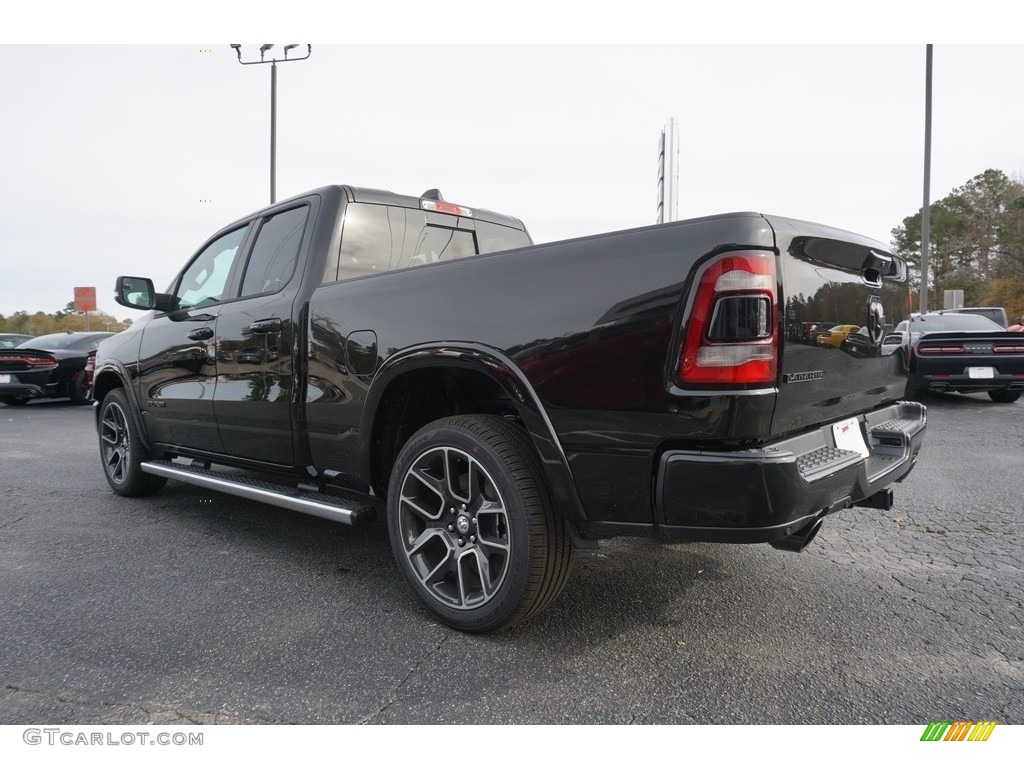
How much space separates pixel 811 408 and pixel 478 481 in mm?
1196

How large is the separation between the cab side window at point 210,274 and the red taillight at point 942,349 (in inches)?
346

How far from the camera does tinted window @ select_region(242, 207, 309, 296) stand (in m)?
3.48

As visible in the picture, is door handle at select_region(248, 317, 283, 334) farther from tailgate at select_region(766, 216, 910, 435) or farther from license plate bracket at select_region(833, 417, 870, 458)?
license plate bracket at select_region(833, 417, 870, 458)

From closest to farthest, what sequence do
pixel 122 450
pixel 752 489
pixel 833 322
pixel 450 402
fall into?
pixel 752 489 < pixel 833 322 < pixel 450 402 < pixel 122 450

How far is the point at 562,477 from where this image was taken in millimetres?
2275

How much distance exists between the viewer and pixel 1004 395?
990 centimetres

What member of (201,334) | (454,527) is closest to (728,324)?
(454,527)

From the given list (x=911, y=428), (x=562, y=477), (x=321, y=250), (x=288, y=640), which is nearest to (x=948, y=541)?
(x=911, y=428)

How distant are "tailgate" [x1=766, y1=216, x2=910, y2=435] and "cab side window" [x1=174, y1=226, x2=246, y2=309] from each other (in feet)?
10.3

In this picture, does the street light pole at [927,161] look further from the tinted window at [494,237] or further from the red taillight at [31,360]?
the red taillight at [31,360]

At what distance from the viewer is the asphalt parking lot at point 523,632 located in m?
2.06

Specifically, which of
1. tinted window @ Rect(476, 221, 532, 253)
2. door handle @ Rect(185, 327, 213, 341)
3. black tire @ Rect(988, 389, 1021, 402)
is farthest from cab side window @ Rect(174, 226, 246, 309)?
black tire @ Rect(988, 389, 1021, 402)

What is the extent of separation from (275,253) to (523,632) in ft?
7.78

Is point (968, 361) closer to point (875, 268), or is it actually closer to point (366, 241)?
point (875, 268)
